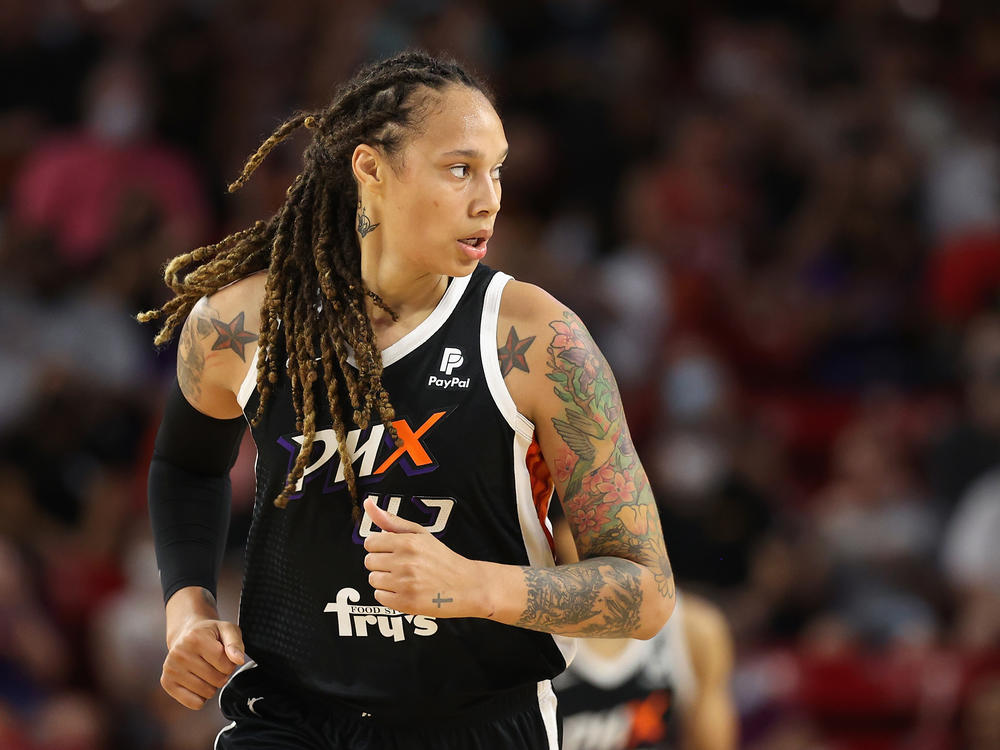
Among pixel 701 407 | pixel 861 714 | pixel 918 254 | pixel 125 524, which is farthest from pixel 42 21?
pixel 861 714

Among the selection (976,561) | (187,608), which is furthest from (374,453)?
(976,561)

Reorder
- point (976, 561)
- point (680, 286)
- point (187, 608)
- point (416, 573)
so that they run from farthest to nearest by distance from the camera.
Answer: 1. point (680, 286)
2. point (976, 561)
3. point (187, 608)
4. point (416, 573)

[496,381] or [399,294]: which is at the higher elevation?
[399,294]

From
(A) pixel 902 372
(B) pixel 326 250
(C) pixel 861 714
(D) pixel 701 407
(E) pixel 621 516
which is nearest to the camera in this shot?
(E) pixel 621 516

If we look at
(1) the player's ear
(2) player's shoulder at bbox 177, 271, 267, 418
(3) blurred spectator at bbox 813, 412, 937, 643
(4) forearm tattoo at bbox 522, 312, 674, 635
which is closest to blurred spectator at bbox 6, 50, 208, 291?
(3) blurred spectator at bbox 813, 412, 937, 643

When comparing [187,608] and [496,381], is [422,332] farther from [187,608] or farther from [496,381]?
[187,608]

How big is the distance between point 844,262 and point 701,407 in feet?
5.08

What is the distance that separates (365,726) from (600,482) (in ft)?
2.40

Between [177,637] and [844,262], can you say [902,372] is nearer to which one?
[844,262]

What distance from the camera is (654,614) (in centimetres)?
292

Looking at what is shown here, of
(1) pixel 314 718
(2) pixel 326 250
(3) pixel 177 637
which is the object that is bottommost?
(1) pixel 314 718

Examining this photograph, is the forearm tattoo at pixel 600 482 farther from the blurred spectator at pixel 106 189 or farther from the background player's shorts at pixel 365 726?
the blurred spectator at pixel 106 189

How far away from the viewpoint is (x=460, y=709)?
3037 mm

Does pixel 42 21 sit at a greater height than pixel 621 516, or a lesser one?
greater
